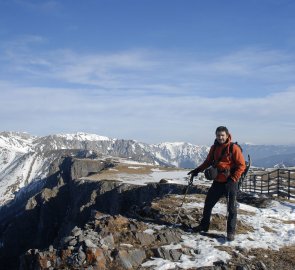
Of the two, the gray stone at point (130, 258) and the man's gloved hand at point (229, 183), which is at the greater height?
the man's gloved hand at point (229, 183)

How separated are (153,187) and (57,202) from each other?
151ft

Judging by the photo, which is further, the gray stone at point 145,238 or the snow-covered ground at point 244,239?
the gray stone at point 145,238

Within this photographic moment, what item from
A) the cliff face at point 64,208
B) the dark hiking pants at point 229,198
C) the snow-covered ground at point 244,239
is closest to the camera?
the snow-covered ground at point 244,239

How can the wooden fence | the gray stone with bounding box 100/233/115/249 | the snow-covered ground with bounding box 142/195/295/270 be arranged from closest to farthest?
the snow-covered ground with bounding box 142/195/295/270
the gray stone with bounding box 100/233/115/249
the wooden fence

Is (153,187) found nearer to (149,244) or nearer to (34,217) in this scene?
(149,244)

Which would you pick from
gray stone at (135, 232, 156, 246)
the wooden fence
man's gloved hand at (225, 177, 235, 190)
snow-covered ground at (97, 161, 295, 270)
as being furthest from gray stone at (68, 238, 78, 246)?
the wooden fence

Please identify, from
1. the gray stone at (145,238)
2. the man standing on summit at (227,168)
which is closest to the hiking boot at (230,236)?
the man standing on summit at (227,168)

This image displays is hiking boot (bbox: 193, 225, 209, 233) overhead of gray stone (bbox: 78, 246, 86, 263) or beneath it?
overhead

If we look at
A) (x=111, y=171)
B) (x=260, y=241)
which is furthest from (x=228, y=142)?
(x=111, y=171)

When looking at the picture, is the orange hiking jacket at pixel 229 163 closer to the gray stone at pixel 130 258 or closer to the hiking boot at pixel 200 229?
the hiking boot at pixel 200 229

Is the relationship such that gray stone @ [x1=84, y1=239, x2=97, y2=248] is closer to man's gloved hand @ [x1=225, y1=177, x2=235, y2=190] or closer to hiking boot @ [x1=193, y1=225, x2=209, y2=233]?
hiking boot @ [x1=193, y1=225, x2=209, y2=233]

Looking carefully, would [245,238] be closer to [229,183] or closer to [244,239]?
[244,239]

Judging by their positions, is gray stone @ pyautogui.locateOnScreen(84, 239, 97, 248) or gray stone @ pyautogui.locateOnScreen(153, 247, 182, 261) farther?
gray stone @ pyautogui.locateOnScreen(153, 247, 182, 261)

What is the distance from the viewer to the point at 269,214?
18.9 meters
